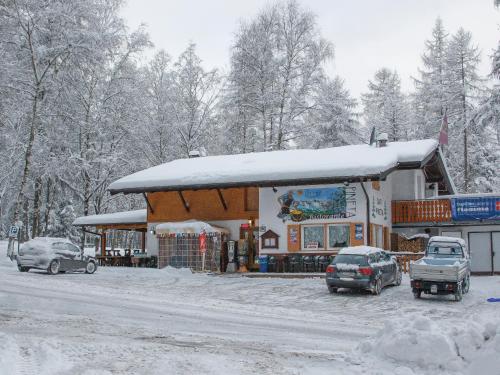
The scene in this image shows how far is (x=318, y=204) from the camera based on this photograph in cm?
2708

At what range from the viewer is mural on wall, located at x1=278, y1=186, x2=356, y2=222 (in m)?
26.6

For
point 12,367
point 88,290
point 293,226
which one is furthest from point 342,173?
point 12,367

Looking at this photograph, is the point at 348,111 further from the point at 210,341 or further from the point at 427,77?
the point at 210,341

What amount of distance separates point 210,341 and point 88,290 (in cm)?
922

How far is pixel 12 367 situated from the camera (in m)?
8.01

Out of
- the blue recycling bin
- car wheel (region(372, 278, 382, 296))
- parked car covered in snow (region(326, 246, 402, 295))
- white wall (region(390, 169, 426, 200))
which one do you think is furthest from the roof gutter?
car wheel (region(372, 278, 382, 296))

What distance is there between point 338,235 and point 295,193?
2.79 m

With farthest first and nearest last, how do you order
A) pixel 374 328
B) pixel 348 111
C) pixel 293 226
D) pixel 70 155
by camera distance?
pixel 348 111 → pixel 70 155 → pixel 293 226 → pixel 374 328

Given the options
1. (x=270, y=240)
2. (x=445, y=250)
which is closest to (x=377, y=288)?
(x=445, y=250)

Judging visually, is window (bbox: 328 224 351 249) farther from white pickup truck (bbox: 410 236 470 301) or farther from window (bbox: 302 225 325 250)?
white pickup truck (bbox: 410 236 470 301)

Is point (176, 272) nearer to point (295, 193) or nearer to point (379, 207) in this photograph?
point (295, 193)

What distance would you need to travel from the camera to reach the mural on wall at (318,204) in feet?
87.4

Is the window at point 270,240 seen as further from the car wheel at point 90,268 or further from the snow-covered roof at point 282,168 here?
the car wheel at point 90,268

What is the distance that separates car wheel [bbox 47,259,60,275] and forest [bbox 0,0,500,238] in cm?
762
